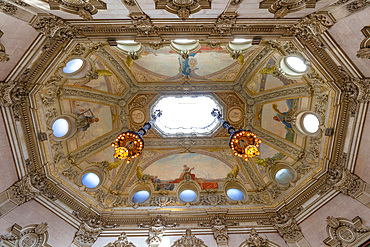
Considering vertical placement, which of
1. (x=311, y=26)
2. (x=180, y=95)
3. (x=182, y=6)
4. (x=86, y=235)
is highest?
(x=180, y=95)

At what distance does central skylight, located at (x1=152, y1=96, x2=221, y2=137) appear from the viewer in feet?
48.8

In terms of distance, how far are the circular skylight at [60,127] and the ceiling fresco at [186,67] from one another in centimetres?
469

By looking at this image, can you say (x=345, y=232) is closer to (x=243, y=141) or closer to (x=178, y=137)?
(x=243, y=141)

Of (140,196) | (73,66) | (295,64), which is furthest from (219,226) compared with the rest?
(73,66)

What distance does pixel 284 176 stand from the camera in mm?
11570

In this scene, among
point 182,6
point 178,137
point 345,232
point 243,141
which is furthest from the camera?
point 178,137

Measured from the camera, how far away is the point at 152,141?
14.6 meters

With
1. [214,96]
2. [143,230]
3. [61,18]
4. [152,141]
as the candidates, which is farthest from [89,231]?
[214,96]

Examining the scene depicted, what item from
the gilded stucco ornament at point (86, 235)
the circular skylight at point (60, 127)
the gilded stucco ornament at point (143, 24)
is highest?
the circular skylight at point (60, 127)

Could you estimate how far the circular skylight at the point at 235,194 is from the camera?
38.4 ft

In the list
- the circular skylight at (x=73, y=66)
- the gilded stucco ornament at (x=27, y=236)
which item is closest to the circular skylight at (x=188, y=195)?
the gilded stucco ornament at (x=27, y=236)

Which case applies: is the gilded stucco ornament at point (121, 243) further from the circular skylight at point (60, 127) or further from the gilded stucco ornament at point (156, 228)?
the circular skylight at point (60, 127)

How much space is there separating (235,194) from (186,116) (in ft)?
23.8

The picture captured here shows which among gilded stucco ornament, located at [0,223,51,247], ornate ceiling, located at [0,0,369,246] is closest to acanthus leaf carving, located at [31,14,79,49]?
ornate ceiling, located at [0,0,369,246]
